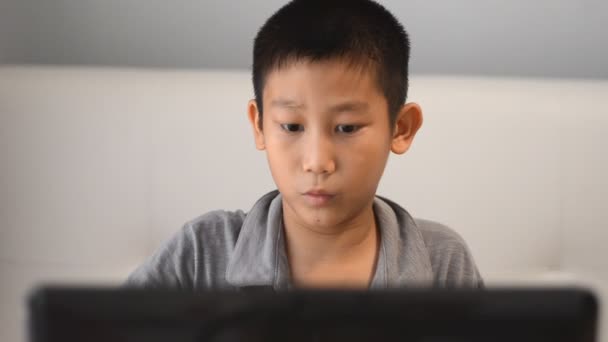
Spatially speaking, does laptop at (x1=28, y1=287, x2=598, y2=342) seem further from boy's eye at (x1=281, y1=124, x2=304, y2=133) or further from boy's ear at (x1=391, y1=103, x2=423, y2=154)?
boy's ear at (x1=391, y1=103, x2=423, y2=154)

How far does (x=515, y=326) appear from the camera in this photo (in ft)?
1.42

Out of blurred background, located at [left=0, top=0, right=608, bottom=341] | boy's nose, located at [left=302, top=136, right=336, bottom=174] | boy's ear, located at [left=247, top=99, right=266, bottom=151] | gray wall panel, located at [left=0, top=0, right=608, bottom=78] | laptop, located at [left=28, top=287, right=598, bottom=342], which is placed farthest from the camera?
gray wall panel, located at [left=0, top=0, right=608, bottom=78]

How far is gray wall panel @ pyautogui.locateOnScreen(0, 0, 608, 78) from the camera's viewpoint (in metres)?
1.45

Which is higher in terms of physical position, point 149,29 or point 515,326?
point 149,29

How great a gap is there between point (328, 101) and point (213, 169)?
0.56 meters

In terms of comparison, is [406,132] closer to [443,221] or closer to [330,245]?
[330,245]

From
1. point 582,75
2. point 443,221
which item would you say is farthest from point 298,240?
point 582,75

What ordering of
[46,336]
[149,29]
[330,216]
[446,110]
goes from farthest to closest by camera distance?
[149,29] < [446,110] < [330,216] < [46,336]

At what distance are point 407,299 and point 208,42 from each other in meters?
1.11

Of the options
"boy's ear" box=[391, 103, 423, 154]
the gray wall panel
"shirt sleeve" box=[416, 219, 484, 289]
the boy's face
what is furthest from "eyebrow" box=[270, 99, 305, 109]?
the gray wall panel

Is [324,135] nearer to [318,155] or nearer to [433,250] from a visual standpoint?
[318,155]

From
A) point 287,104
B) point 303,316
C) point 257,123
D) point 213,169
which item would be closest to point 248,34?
point 213,169

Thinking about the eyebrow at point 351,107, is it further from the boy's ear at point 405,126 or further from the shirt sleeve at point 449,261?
the shirt sleeve at point 449,261

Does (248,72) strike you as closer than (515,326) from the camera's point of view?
No
